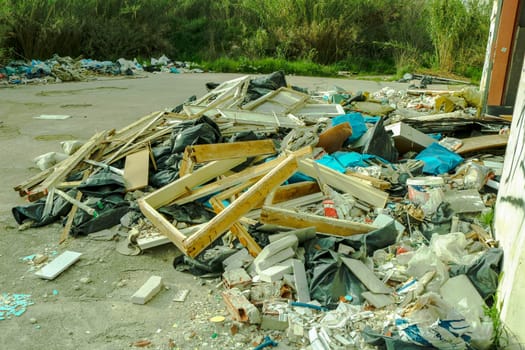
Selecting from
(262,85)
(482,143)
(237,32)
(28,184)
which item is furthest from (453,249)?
(237,32)

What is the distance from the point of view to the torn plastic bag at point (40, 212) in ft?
16.0

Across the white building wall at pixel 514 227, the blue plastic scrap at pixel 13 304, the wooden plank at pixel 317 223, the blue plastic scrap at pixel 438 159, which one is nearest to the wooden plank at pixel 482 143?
the blue plastic scrap at pixel 438 159

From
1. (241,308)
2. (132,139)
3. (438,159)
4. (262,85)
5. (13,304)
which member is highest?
(262,85)

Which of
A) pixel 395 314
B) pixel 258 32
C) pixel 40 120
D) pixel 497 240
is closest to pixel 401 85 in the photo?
pixel 258 32

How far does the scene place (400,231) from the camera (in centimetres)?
438

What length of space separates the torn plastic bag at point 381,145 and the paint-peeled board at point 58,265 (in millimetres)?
3767

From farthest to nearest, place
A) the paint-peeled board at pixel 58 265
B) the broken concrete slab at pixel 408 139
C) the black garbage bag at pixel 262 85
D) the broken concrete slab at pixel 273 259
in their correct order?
the black garbage bag at pixel 262 85 → the broken concrete slab at pixel 408 139 → the paint-peeled board at pixel 58 265 → the broken concrete slab at pixel 273 259

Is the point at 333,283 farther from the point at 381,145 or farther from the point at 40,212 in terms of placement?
the point at 40,212

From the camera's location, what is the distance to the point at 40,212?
4973mm

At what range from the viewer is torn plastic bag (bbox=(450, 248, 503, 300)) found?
11.1 ft

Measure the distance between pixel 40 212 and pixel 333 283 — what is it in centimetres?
333

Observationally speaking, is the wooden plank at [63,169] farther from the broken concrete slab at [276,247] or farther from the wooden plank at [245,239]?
the broken concrete slab at [276,247]

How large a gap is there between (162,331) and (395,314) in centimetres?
165

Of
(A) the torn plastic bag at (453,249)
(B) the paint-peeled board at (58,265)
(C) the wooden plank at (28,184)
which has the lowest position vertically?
(B) the paint-peeled board at (58,265)
